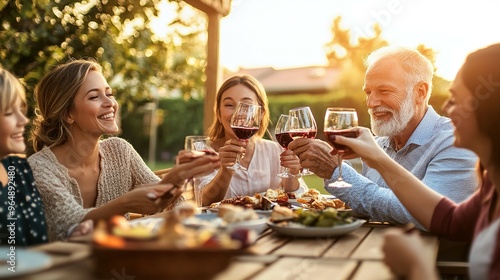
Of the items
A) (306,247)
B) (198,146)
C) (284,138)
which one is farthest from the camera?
(284,138)

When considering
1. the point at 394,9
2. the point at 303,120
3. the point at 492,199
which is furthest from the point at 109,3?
the point at 492,199

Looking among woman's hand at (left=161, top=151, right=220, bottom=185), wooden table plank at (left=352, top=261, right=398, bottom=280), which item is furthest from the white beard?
wooden table plank at (left=352, top=261, right=398, bottom=280)

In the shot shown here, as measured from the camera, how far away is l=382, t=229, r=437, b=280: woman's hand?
1.48m

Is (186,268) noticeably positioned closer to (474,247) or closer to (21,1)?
(474,247)

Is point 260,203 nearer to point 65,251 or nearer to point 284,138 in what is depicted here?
point 284,138

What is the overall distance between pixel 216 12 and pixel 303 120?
292 centimetres

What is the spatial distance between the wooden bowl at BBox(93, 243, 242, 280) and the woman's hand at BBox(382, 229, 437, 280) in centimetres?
54

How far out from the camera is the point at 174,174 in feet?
7.93

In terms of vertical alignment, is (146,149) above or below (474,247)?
below

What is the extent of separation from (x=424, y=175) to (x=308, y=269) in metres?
1.50

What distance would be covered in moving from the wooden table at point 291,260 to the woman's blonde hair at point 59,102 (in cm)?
127

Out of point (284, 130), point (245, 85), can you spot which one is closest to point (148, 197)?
point (284, 130)

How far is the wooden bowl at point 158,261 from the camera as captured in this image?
4.12ft

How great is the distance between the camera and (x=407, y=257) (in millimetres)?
1524
